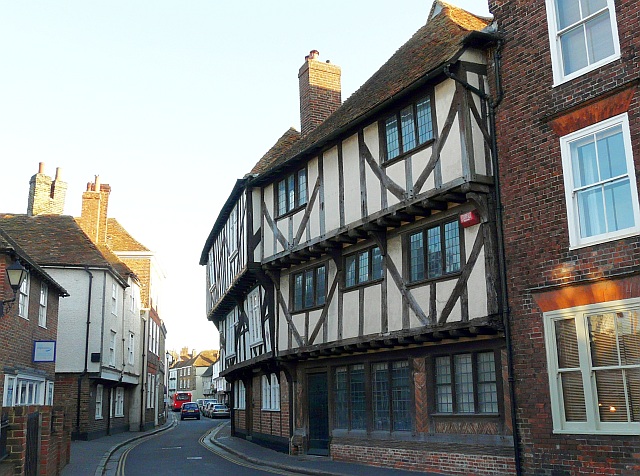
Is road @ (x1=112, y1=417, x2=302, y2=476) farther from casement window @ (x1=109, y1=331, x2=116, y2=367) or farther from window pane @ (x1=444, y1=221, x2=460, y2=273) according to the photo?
window pane @ (x1=444, y1=221, x2=460, y2=273)

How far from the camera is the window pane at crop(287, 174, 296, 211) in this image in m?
18.8

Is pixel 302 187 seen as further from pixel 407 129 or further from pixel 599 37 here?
pixel 599 37

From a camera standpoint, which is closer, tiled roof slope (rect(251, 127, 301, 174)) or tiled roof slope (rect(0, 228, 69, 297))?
tiled roof slope (rect(0, 228, 69, 297))

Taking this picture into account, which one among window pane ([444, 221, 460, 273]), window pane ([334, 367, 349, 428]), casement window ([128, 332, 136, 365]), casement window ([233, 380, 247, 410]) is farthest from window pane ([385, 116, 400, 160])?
casement window ([128, 332, 136, 365])

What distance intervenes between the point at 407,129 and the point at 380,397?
6176 millimetres

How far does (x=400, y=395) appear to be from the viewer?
50.5 ft

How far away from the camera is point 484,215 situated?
12844 mm

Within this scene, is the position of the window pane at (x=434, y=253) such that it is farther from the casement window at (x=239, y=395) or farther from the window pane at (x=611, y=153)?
the casement window at (x=239, y=395)

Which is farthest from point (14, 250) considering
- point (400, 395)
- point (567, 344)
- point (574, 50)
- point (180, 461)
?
point (574, 50)

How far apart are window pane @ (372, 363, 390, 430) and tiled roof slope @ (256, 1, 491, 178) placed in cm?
567

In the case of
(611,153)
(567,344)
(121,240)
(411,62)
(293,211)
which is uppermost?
(121,240)

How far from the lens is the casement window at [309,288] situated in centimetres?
1783

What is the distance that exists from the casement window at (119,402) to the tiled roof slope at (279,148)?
54.6ft

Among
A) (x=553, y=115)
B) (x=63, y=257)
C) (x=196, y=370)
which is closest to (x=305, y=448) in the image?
(x=553, y=115)
